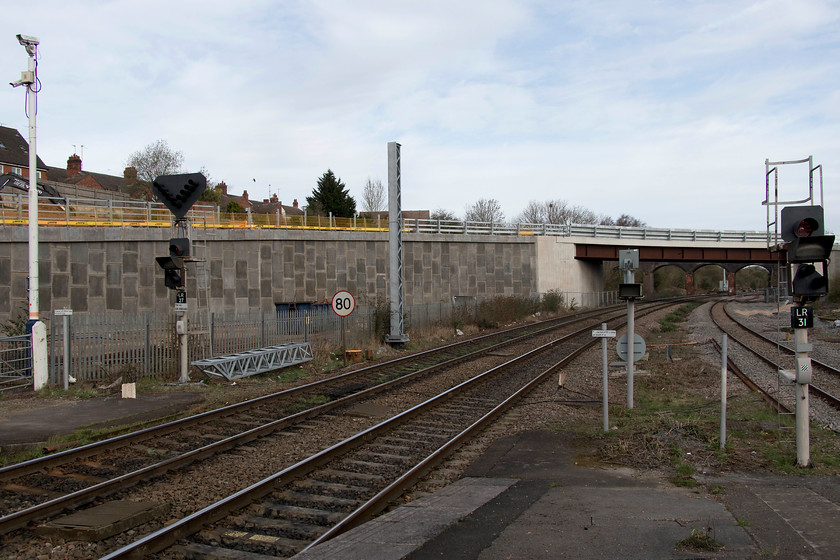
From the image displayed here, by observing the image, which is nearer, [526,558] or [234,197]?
[526,558]

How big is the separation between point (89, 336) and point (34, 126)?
16.6 feet

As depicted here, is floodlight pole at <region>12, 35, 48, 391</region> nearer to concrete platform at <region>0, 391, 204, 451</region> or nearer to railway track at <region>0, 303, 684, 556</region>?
concrete platform at <region>0, 391, 204, 451</region>

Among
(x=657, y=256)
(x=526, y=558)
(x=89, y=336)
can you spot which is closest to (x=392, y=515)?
(x=526, y=558)

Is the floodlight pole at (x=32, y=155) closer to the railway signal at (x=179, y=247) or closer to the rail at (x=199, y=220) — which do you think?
the railway signal at (x=179, y=247)

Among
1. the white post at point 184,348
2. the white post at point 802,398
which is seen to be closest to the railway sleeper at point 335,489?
the white post at point 802,398

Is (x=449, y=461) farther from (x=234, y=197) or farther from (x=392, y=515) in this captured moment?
(x=234, y=197)

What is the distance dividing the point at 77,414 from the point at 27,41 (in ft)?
29.3

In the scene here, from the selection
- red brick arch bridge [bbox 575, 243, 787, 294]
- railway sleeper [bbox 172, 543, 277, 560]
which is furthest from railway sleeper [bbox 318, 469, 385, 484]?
red brick arch bridge [bbox 575, 243, 787, 294]

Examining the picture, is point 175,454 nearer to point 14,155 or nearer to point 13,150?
point 14,155

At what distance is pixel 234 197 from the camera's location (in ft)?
301

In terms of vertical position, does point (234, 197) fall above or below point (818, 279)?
above

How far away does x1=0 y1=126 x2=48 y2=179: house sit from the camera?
65.5 meters

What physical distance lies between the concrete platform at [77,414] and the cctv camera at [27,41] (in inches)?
319

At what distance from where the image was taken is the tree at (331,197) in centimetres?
6166
